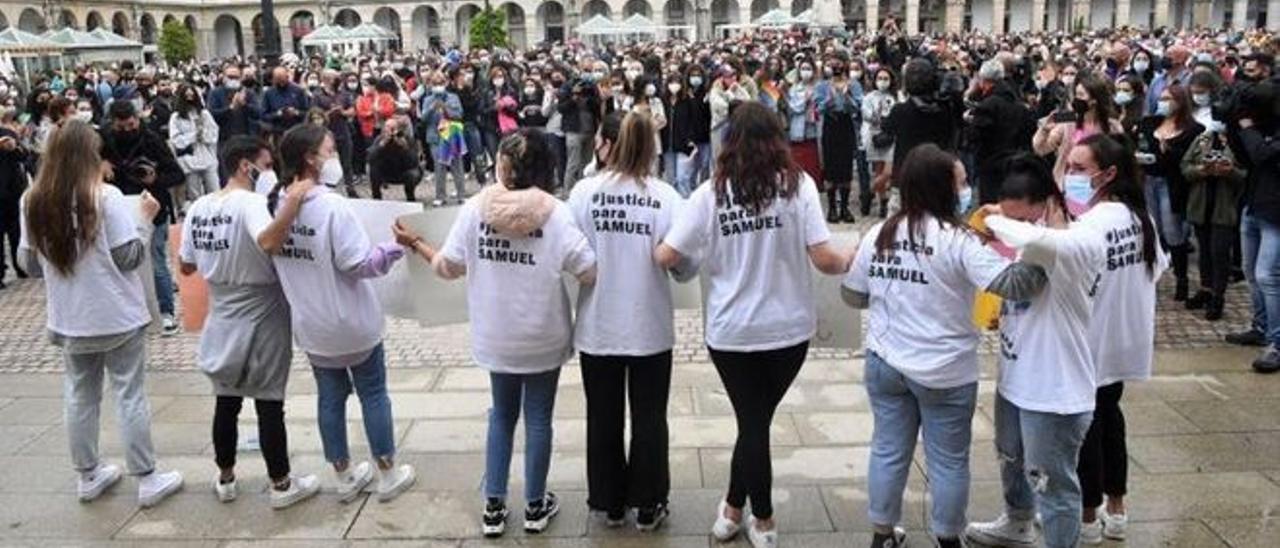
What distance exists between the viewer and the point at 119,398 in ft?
15.6

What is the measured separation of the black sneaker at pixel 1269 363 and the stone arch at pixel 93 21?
2757 inches

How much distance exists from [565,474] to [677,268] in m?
1.55

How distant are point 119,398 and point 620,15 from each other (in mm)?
74571

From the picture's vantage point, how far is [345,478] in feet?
15.7

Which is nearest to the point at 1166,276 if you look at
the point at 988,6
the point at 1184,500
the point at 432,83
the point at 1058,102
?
the point at 1058,102

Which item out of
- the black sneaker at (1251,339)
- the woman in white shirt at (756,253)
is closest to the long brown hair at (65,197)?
the woman in white shirt at (756,253)

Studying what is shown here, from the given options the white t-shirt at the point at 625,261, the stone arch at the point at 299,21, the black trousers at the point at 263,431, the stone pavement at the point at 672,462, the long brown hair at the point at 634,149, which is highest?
the stone arch at the point at 299,21

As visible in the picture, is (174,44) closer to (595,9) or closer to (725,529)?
(595,9)

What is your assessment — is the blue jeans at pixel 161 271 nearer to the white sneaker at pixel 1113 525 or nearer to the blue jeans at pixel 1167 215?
the white sneaker at pixel 1113 525

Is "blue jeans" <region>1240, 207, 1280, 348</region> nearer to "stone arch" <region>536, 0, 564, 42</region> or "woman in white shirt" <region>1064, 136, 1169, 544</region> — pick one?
"woman in white shirt" <region>1064, 136, 1169, 544</region>

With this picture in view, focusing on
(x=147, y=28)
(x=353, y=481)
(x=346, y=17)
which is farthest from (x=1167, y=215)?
(x=346, y=17)

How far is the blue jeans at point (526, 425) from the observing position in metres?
4.20

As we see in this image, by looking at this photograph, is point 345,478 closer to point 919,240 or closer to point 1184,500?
point 919,240

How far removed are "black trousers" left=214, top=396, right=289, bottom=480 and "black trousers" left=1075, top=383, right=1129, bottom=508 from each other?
3277 mm
